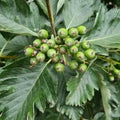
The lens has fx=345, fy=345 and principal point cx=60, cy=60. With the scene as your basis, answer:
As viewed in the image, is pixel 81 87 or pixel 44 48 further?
pixel 81 87

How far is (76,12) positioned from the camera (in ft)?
6.46

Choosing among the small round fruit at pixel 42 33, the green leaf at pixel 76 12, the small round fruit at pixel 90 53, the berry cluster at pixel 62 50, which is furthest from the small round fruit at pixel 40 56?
Answer: the green leaf at pixel 76 12

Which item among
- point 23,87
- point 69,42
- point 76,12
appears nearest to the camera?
point 69,42

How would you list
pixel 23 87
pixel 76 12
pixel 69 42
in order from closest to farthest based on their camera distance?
pixel 69 42 < pixel 23 87 < pixel 76 12

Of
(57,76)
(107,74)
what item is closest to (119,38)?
(107,74)

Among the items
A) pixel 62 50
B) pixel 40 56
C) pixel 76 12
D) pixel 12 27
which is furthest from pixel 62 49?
pixel 76 12

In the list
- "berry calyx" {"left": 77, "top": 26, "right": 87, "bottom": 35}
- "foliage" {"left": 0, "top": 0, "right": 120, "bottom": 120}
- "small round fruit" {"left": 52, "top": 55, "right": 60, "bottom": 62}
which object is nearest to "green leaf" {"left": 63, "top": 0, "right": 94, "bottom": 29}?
"foliage" {"left": 0, "top": 0, "right": 120, "bottom": 120}

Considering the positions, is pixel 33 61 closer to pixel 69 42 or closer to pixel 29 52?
pixel 29 52

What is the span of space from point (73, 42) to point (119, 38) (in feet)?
0.95

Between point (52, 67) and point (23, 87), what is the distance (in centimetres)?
19

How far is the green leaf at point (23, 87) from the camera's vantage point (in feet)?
5.63

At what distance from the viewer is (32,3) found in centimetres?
188

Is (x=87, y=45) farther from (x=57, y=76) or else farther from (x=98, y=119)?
(x=98, y=119)

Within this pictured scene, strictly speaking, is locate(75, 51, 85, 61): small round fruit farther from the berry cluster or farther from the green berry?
the green berry
